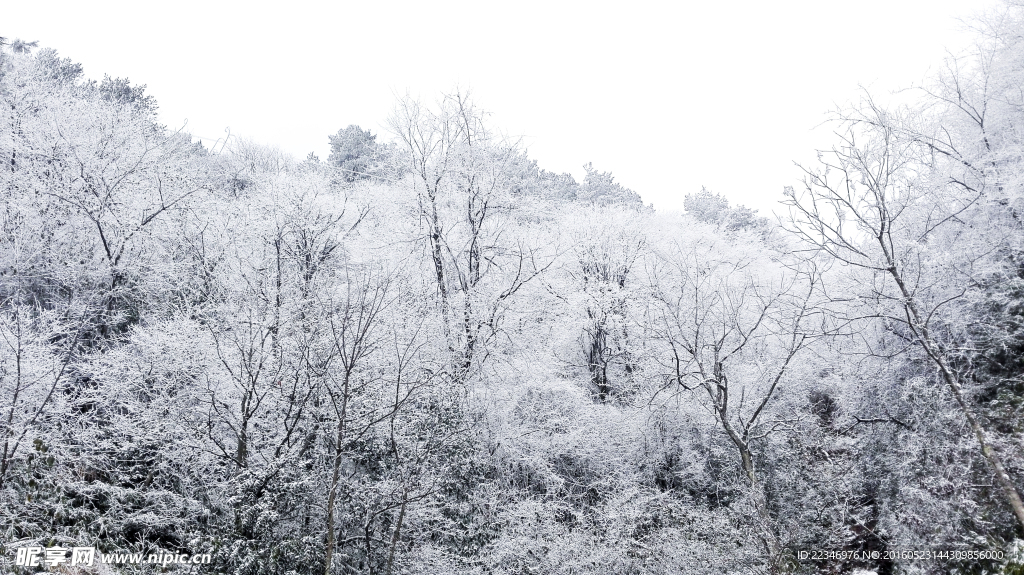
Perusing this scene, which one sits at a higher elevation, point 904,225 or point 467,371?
point 904,225

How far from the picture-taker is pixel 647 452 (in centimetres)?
1212

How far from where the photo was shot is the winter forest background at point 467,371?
26.5 feet

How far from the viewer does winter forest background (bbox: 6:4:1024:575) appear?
806 centimetres

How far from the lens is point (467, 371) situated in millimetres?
10297

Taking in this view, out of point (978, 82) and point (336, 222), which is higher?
point (978, 82)

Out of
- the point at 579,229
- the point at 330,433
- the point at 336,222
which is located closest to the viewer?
the point at 330,433

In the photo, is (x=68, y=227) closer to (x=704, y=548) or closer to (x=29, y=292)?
(x=29, y=292)

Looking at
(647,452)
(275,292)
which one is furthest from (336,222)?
(647,452)

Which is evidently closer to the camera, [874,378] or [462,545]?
[462,545]

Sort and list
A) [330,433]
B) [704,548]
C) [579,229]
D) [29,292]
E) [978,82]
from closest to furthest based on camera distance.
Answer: [330,433] → [704,548] → [978,82] → [29,292] → [579,229]

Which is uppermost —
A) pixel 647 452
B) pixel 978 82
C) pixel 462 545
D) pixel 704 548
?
pixel 978 82

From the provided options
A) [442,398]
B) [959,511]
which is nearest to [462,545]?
[442,398]

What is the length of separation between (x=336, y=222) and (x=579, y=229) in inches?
408

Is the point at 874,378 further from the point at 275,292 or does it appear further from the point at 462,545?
the point at 275,292
